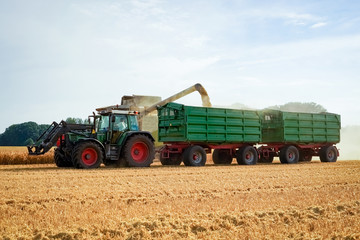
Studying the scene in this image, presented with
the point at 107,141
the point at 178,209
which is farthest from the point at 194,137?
the point at 178,209

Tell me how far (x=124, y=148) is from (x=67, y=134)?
220 centimetres

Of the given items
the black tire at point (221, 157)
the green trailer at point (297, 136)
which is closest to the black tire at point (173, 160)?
the black tire at point (221, 157)

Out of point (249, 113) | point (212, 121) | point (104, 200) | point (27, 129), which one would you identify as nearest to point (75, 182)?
point (104, 200)

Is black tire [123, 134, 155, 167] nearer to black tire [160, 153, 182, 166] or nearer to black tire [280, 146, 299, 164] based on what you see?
black tire [160, 153, 182, 166]

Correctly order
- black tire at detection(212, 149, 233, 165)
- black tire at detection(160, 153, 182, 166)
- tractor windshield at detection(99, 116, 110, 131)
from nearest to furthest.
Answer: tractor windshield at detection(99, 116, 110, 131), black tire at detection(160, 153, 182, 166), black tire at detection(212, 149, 233, 165)

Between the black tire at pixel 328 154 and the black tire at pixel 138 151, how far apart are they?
10.3 meters

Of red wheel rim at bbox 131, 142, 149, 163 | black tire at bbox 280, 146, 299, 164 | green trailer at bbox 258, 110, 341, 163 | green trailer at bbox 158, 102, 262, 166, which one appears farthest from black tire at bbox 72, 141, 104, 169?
black tire at bbox 280, 146, 299, 164

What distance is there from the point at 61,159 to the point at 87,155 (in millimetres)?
2305

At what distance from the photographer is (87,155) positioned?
1438 cm

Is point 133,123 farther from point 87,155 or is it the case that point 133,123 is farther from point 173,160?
point 173,160

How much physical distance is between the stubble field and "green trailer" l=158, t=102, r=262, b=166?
5828 millimetres

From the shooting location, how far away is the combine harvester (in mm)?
15164

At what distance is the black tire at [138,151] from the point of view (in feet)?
49.5

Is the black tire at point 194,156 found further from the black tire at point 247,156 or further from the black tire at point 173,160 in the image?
the black tire at point 247,156
